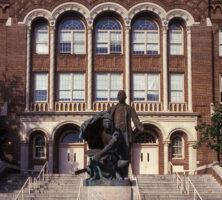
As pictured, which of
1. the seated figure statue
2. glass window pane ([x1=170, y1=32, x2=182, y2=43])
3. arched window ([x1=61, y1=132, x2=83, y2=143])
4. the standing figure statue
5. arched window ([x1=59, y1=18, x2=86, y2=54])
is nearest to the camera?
the seated figure statue

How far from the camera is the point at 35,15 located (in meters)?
29.5

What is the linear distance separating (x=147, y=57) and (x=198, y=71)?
326cm

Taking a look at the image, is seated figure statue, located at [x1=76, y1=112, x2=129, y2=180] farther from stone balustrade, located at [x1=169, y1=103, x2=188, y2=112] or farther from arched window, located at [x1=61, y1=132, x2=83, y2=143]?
stone balustrade, located at [x1=169, y1=103, x2=188, y2=112]

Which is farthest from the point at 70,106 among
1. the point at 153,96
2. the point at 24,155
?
the point at 153,96

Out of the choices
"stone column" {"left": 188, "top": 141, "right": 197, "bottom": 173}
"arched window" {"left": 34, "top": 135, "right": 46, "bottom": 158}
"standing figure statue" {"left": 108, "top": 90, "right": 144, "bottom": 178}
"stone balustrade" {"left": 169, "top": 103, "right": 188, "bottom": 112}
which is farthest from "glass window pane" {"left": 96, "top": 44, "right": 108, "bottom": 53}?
"standing figure statue" {"left": 108, "top": 90, "right": 144, "bottom": 178}

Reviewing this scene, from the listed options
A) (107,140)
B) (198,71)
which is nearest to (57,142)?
(198,71)

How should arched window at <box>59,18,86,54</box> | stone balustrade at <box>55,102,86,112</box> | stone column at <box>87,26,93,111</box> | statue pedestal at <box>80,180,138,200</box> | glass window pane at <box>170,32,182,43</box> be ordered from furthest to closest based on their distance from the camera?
1. glass window pane at <box>170,32,182,43</box>
2. arched window at <box>59,18,86,54</box>
3. stone balustrade at <box>55,102,86,112</box>
4. stone column at <box>87,26,93,111</box>
5. statue pedestal at <box>80,180,138,200</box>

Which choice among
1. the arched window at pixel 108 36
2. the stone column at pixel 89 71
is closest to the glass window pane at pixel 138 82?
the arched window at pixel 108 36

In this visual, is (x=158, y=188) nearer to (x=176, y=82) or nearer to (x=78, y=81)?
(x=176, y=82)

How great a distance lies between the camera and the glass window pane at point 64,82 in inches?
1155

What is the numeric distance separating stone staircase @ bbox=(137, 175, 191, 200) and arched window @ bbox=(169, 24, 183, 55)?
27.7 feet

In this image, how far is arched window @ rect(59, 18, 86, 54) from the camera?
29766 mm

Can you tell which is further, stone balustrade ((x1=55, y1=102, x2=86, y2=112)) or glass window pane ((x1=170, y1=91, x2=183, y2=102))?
glass window pane ((x1=170, y1=91, x2=183, y2=102))

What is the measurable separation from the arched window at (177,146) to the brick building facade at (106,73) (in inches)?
2.4
